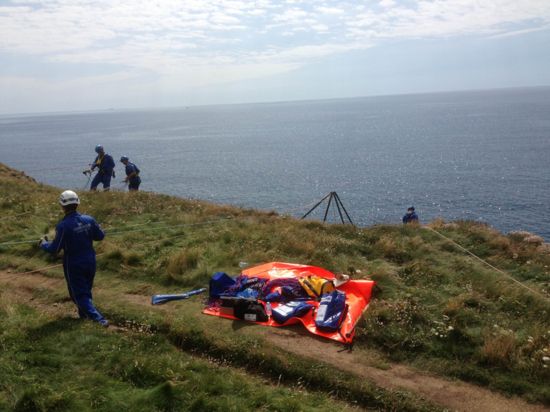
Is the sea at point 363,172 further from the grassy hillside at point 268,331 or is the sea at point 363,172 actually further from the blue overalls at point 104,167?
the grassy hillside at point 268,331

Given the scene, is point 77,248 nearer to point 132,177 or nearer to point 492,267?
point 492,267

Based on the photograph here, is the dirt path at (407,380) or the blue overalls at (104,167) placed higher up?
the blue overalls at (104,167)

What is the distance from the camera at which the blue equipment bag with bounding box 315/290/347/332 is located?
32.0 ft

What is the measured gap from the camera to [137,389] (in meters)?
7.41

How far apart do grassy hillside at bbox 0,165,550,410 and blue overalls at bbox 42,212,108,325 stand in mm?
549

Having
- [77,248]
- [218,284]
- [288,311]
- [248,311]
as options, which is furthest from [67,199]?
[288,311]

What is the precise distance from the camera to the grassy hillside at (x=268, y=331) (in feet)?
24.9

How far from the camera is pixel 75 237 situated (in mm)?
9500

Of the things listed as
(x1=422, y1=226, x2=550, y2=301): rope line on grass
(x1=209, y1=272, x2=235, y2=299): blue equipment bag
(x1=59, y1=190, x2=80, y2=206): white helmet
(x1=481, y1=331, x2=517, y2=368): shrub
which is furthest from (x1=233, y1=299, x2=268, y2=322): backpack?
(x1=422, y1=226, x2=550, y2=301): rope line on grass

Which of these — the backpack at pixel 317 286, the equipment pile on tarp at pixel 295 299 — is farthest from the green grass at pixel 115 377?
the backpack at pixel 317 286

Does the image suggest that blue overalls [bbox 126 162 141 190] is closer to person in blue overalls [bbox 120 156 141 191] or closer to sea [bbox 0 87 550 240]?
person in blue overalls [bbox 120 156 141 191]

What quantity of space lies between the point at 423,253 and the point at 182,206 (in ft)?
33.8

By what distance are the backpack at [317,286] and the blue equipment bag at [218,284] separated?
184 cm

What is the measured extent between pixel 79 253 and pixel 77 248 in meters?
0.12
